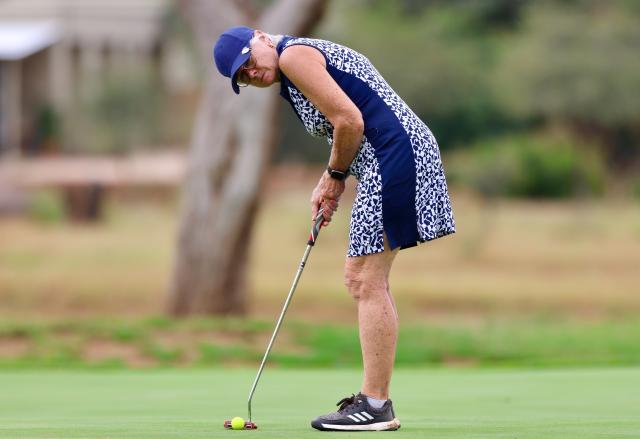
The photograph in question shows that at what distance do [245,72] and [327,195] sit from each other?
23.8 inches

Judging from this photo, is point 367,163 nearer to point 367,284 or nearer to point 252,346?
point 367,284

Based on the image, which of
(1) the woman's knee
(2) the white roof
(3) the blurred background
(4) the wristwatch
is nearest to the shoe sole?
(1) the woman's knee

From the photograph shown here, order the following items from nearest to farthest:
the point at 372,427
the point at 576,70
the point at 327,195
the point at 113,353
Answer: the point at 372,427, the point at 327,195, the point at 113,353, the point at 576,70

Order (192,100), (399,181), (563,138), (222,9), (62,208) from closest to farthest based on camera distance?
1. (399,181)
2. (222,9)
3. (62,208)
4. (563,138)
5. (192,100)

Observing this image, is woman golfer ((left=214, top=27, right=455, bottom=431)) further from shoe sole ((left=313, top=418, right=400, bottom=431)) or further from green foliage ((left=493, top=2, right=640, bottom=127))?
green foliage ((left=493, top=2, right=640, bottom=127))

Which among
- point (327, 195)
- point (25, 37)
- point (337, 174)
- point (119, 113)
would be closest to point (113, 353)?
point (327, 195)

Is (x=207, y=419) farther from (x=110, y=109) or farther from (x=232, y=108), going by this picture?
(x=110, y=109)

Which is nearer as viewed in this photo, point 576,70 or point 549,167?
point 549,167

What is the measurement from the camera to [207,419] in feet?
20.3

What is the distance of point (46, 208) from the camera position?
28.4 meters

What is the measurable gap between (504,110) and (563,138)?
3.26m

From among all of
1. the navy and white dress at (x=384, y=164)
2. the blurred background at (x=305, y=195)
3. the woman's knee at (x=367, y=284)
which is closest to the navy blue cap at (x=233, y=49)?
the navy and white dress at (x=384, y=164)

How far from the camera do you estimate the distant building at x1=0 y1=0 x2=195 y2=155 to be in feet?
125

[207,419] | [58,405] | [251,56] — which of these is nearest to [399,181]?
[251,56]
